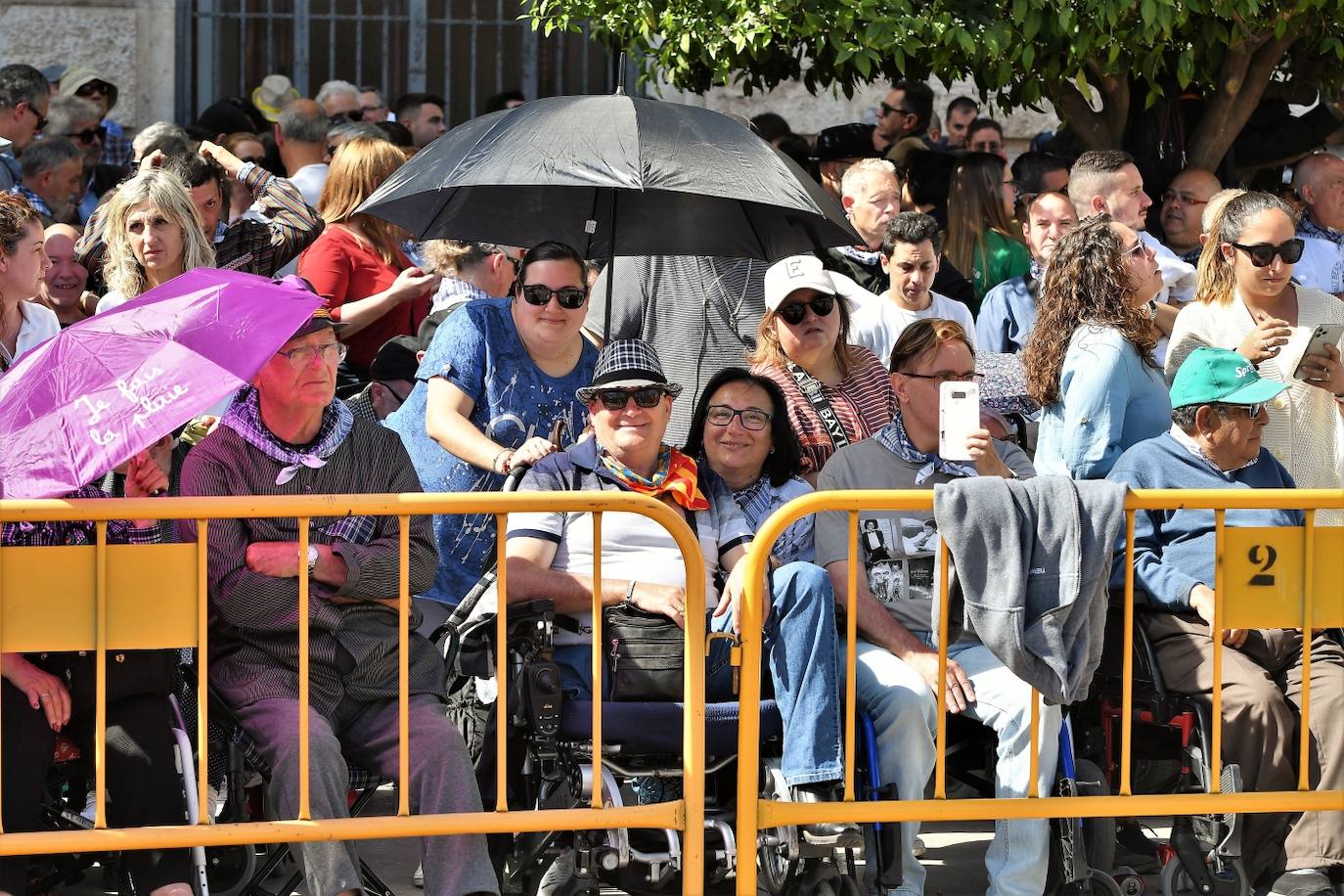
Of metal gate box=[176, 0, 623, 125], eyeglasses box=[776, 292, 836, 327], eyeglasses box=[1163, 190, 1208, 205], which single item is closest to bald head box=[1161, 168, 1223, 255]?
eyeglasses box=[1163, 190, 1208, 205]

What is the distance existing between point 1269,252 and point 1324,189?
94.4 inches

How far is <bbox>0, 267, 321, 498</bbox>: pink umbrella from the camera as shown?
4.57 m

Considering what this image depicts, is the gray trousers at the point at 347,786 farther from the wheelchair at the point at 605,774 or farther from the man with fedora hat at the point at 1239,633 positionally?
the man with fedora hat at the point at 1239,633

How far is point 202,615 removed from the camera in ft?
15.4

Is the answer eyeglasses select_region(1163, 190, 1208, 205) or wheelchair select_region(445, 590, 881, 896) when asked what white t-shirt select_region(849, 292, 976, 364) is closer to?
eyeglasses select_region(1163, 190, 1208, 205)

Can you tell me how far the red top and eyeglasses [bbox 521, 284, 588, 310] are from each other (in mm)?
1406

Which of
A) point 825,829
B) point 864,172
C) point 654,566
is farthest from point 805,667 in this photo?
point 864,172

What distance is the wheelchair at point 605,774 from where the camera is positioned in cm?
513

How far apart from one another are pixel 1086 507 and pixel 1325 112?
18.0ft

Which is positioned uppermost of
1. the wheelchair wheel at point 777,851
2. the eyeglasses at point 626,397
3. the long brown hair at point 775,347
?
the long brown hair at point 775,347

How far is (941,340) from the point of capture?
5.95m

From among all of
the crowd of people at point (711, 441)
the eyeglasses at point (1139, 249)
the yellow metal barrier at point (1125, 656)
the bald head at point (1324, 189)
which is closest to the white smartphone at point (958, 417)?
the crowd of people at point (711, 441)

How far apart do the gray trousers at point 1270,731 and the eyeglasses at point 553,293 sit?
6.61 feet

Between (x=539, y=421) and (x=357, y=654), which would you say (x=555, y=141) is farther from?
(x=357, y=654)
